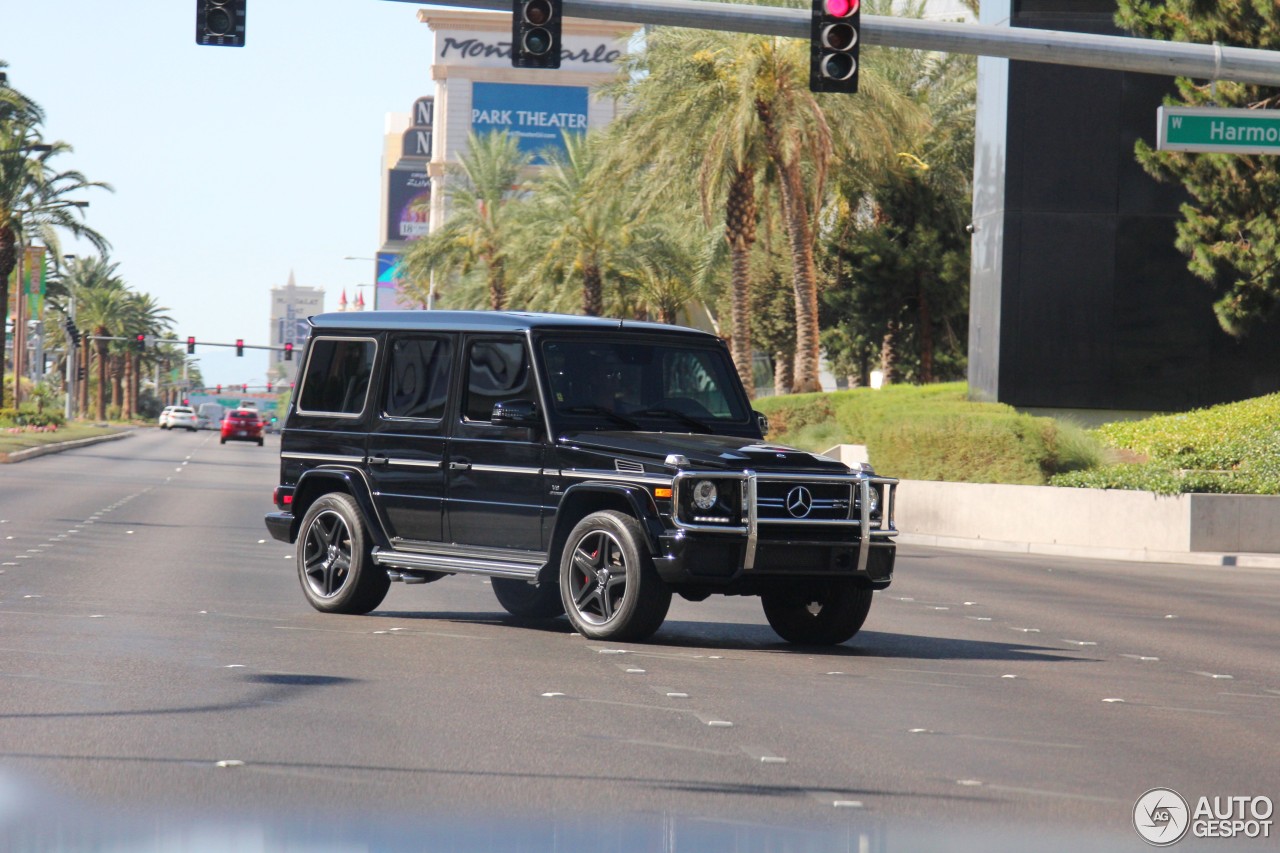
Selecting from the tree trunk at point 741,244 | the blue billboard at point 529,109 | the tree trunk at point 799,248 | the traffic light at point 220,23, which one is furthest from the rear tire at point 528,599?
the blue billboard at point 529,109

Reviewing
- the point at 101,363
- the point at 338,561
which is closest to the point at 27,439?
the point at 338,561

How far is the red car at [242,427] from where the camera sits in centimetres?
7500

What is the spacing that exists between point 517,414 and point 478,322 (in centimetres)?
100

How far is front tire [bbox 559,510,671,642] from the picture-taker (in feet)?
35.6

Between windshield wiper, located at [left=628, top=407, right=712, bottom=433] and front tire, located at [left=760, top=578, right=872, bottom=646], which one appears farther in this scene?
windshield wiper, located at [left=628, top=407, right=712, bottom=433]

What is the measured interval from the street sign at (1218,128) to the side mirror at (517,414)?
9601 millimetres

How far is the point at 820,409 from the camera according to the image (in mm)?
39781

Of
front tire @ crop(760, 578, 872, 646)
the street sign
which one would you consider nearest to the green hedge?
the street sign

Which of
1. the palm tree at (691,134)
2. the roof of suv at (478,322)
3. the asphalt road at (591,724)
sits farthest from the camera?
the palm tree at (691,134)

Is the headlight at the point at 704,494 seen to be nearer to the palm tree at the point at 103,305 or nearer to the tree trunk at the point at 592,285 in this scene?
the tree trunk at the point at 592,285

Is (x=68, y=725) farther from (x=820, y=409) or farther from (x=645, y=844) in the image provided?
(x=820, y=409)

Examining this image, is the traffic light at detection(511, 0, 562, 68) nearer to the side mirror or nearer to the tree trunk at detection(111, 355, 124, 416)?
the side mirror

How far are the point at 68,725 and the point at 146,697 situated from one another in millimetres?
846

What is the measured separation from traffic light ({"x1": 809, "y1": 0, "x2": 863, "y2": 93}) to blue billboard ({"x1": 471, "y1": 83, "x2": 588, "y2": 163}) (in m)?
148
